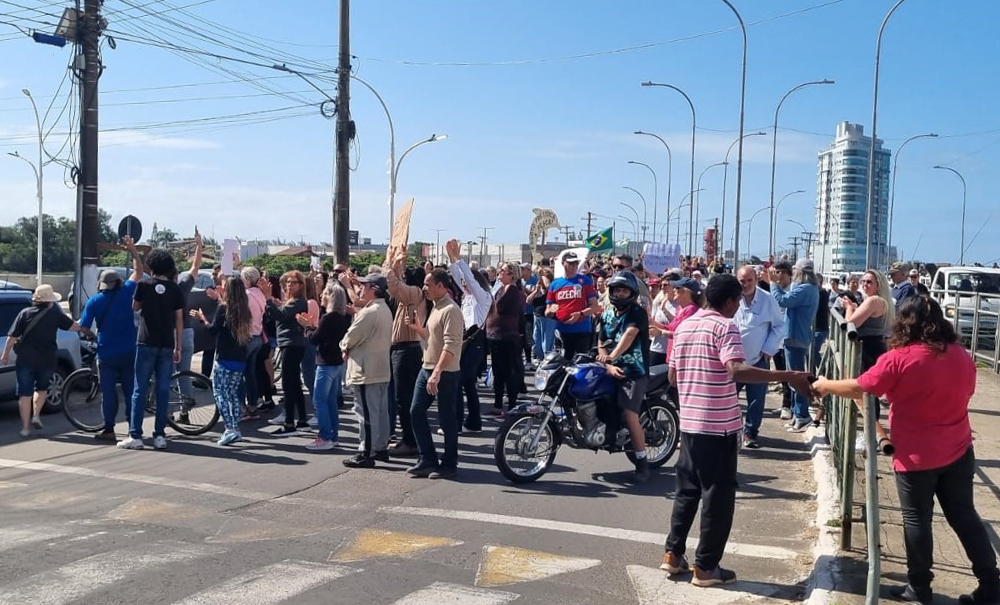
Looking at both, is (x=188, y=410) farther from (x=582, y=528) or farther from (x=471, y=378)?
(x=582, y=528)

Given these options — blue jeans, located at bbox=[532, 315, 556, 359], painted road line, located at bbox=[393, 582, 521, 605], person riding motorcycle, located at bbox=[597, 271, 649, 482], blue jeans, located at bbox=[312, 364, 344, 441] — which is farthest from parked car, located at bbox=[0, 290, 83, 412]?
painted road line, located at bbox=[393, 582, 521, 605]

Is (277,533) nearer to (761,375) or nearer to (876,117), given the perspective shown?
(761,375)

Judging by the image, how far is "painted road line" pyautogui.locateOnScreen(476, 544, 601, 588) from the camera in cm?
585

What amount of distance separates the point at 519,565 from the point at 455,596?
0.74 metres

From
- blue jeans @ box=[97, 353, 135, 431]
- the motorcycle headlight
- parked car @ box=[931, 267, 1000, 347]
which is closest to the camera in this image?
the motorcycle headlight

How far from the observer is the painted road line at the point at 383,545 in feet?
20.7

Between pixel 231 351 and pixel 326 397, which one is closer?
pixel 326 397

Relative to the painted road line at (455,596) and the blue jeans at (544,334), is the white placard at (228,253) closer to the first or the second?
the blue jeans at (544,334)

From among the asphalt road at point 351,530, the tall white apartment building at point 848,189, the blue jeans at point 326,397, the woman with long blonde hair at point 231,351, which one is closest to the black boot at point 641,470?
the asphalt road at point 351,530

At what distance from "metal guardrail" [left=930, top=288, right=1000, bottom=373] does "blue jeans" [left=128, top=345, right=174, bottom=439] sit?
1452 centimetres

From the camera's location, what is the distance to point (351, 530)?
6.94 metres

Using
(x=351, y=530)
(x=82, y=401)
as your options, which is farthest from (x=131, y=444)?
(x=351, y=530)

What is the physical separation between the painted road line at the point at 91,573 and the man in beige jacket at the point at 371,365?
2901 mm

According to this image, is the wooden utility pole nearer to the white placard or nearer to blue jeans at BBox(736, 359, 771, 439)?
the white placard
